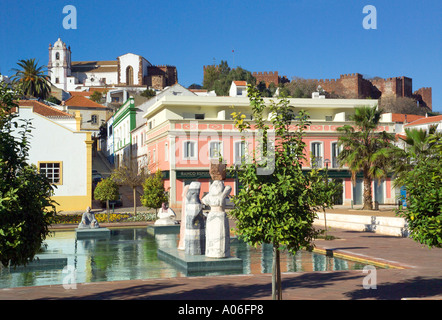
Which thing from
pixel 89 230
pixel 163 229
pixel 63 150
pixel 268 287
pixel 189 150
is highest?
pixel 189 150

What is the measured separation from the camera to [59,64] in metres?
141

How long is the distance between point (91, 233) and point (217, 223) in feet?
39.6

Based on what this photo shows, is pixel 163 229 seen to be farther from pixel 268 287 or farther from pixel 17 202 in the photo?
pixel 17 202

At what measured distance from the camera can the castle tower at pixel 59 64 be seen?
14000 centimetres

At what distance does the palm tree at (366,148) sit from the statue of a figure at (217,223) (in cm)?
2118

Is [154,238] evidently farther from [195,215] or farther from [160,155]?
[160,155]

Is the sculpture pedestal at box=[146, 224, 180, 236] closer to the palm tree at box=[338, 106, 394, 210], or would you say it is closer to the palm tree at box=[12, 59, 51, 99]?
the palm tree at box=[338, 106, 394, 210]

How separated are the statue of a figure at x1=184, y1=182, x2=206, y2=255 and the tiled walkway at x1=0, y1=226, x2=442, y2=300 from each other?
2872mm

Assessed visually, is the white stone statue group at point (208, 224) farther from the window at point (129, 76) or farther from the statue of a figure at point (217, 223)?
the window at point (129, 76)

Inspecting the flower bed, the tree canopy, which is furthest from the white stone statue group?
the flower bed

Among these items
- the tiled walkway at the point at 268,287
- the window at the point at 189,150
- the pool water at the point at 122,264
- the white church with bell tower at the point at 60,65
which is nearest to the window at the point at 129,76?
the white church with bell tower at the point at 60,65

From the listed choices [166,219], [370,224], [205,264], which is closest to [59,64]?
[166,219]
